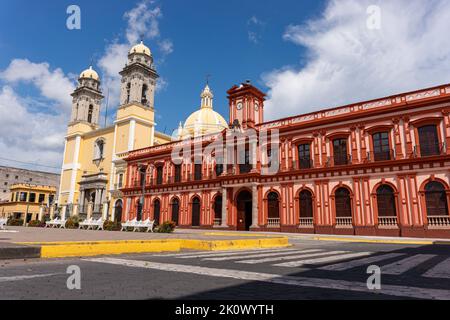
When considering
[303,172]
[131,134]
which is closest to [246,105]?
[303,172]

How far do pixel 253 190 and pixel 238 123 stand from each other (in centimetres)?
650

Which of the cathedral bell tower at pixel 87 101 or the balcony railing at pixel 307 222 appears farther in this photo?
the cathedral bell tower at pixel 87 101

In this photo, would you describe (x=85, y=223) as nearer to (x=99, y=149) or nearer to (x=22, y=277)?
(x=22, y=277)

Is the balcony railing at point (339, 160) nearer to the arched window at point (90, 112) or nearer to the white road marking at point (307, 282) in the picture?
the white road marking at point (307, 282)

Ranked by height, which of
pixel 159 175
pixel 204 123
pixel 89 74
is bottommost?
pixel 159 175

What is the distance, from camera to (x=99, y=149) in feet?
155

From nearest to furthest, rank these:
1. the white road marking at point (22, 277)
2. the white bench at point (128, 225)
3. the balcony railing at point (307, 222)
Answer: the white road marking at point (22, 277) < the white bench at point (128, 225) < the balcony railing at point (307, 222)

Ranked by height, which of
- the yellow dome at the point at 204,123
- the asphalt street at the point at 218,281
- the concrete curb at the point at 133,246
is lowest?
the asphalt street at the point at 218,281

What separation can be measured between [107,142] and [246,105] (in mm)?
24665

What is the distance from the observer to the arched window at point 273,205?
2611 centimetres

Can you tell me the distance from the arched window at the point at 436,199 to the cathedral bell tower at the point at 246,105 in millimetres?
14482

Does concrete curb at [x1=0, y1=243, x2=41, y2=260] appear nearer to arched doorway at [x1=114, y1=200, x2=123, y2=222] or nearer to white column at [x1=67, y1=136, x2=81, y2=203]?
arched doorway at [x1=114, y1=200, x2=123, y2=222]

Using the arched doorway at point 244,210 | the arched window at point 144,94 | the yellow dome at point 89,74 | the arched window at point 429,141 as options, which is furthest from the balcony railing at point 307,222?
the yellow dome at point 89,74

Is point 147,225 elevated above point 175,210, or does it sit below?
below
